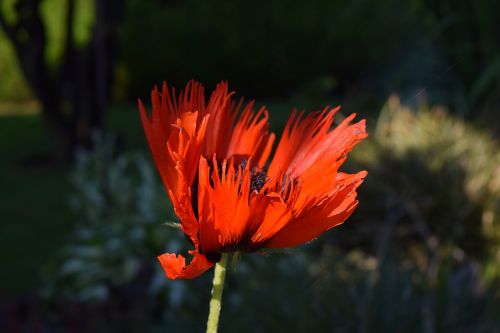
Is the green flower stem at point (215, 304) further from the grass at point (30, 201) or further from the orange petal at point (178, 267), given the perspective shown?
the grass at point (30, 201)

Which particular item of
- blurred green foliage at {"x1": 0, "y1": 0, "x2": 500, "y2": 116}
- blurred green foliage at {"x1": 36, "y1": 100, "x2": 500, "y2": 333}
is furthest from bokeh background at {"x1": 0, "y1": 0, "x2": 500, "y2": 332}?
blurred green foliage at {"x1": 0, "y1": 0, "x2": 500, "y2": 116}

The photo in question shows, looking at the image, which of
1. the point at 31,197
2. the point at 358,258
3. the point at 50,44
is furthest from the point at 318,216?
the point at 50,44

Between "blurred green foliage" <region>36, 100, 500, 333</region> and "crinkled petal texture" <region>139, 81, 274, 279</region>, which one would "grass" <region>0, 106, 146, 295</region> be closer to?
"blurred green foliage" <region>36, 100, 500, 333</region>

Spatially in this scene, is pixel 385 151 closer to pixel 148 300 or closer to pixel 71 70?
pixel 148 300

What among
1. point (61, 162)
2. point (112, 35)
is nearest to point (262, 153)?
point (112, 35)

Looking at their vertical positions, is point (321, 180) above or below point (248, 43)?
above

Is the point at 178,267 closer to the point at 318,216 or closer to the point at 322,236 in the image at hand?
the point at 318,216

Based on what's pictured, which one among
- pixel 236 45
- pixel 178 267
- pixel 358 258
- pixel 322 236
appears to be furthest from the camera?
pixel 236 45

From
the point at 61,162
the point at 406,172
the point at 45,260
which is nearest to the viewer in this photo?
the point at 406,172
